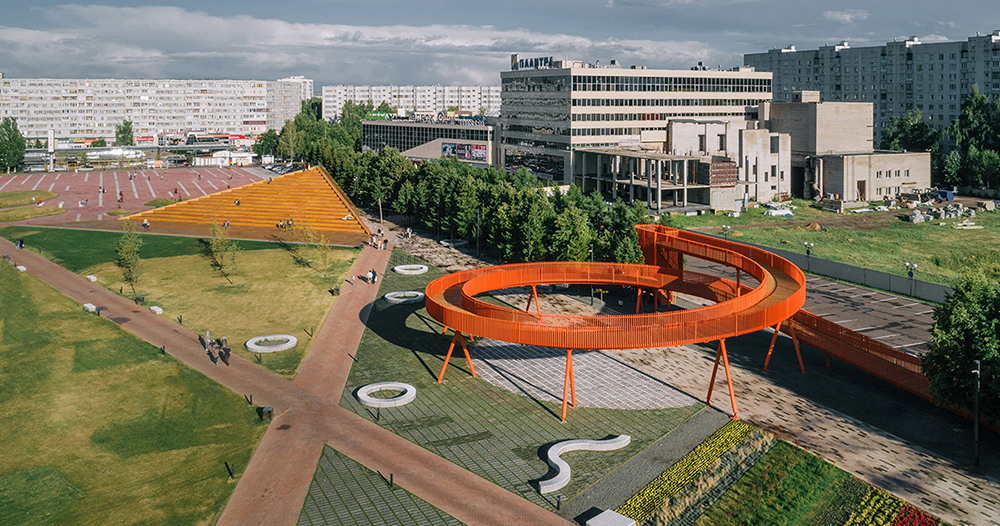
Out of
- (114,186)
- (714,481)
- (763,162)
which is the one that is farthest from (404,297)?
(114,186)

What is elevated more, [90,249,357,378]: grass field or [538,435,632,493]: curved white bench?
[90,249,357,378]: grass field

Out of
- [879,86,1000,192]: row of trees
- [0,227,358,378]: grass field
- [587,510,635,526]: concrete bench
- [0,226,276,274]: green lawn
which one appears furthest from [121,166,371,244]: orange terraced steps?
[879,86,1000,192]: row of trees

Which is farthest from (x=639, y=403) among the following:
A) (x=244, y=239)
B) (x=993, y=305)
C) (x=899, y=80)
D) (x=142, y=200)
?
(x=899, y=80)

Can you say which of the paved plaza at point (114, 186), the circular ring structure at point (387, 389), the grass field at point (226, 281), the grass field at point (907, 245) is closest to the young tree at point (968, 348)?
the circular ring structure at point (387, 389)

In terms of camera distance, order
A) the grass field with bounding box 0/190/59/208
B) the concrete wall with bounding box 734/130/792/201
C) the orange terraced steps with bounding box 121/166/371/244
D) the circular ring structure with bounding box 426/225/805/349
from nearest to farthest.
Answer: the circular ring structure with bounding box 426/225/805/349 < the orange terraced steps with bounding box 121/166/371/244 < the grass field with bounding box 0/190/59/208 < the concrete wall with bounding box 734/130/792/201

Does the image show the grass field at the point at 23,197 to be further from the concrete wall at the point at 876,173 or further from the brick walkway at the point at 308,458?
the concrete wall at the point at 876,173

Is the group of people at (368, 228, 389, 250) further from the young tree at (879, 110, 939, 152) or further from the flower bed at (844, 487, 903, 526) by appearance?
the young tree at (879, 110, 939, 152)
